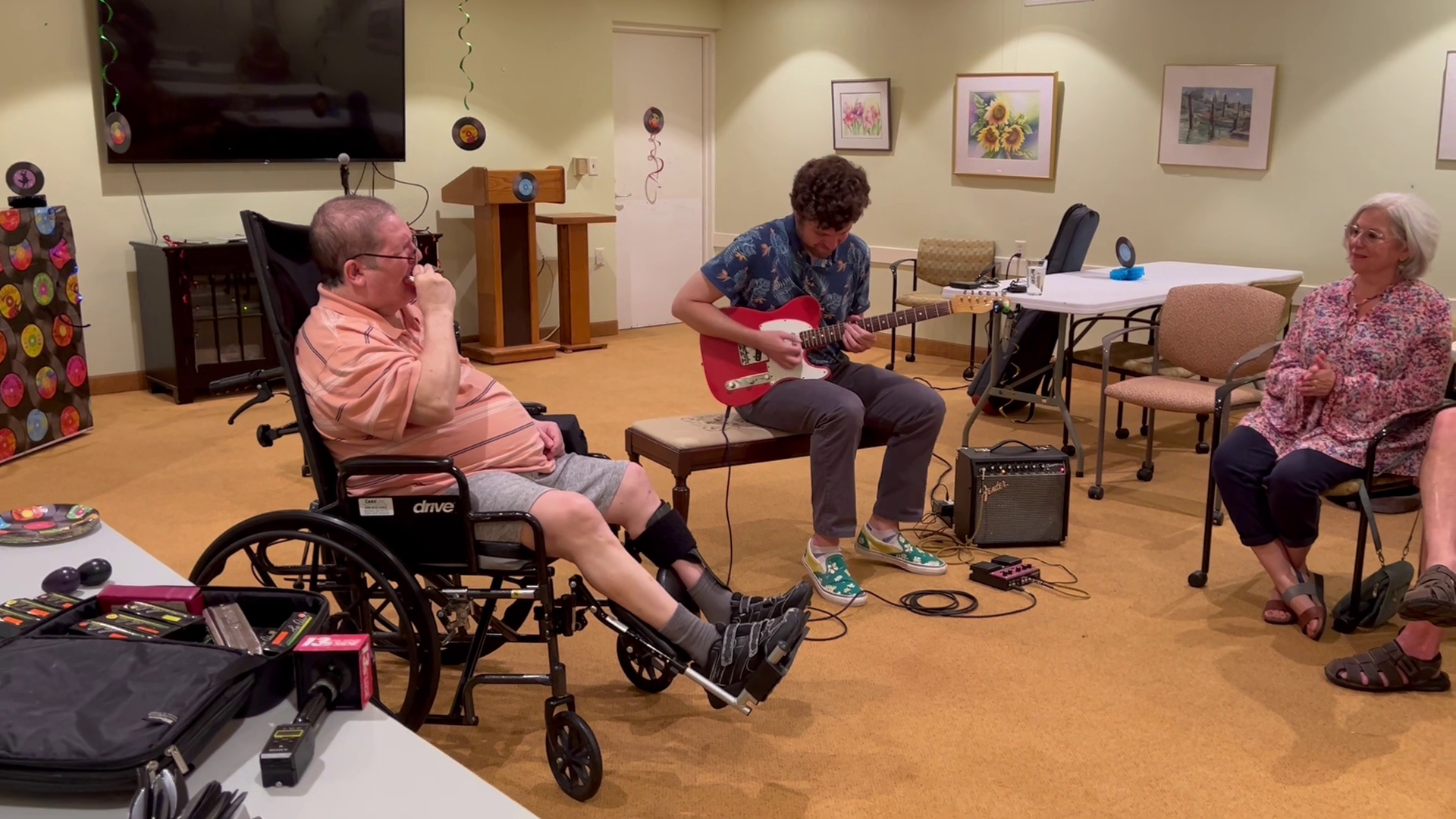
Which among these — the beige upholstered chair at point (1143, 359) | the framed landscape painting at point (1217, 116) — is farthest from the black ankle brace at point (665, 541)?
the framed landscape painting at point (1217, 116)

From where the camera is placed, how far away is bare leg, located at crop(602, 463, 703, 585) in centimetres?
269

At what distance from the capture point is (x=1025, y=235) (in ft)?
22.1

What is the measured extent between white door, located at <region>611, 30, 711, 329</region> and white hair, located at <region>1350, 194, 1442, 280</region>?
549cm

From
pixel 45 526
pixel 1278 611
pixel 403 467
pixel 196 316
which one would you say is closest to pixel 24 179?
pixel 196 316

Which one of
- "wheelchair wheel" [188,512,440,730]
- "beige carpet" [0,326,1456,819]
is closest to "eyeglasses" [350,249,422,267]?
"wheelchair wheel" [188,512,440,730]

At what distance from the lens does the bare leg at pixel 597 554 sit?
2436 millimetres

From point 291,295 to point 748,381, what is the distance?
1423 millimetres

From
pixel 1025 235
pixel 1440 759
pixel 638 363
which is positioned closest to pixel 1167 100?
pixel 1025 235

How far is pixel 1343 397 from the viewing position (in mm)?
3271

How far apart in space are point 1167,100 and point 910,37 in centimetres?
172

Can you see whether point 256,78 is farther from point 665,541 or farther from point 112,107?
point 665,541

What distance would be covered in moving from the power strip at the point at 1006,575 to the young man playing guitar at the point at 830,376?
115 millimetres

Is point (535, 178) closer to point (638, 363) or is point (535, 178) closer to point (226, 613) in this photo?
point (638, 363)

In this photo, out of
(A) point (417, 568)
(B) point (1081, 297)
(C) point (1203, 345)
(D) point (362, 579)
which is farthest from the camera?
(B) point (1081, 297)
